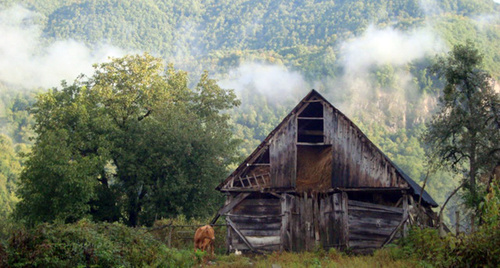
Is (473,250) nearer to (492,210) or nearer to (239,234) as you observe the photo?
(492,210)

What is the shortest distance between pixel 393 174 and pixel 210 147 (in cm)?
1648

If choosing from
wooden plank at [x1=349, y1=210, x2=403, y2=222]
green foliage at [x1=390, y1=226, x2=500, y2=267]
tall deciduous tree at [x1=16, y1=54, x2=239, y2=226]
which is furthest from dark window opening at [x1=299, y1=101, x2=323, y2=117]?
green foliage at [x1=390, y1=226, x2=500, y2=267]

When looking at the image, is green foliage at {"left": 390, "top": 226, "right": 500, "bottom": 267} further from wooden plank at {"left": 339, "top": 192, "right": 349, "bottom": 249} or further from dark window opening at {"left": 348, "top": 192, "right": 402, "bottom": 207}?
dark window opening at {"left": 348, "top": 192, "right": 402, "bottom": 207}

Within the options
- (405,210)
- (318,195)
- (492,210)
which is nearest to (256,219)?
(318,195)

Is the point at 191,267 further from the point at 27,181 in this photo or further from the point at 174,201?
the point at 27,181

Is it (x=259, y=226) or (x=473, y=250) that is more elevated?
(x=473, y=250)

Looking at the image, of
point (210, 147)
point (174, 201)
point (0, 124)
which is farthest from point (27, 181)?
point (0, 124)

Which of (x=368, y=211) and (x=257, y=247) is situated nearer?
(x=368, y=211)

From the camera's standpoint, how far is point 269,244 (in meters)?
26.0

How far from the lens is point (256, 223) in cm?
2633

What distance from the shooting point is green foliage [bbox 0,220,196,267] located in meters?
15.4

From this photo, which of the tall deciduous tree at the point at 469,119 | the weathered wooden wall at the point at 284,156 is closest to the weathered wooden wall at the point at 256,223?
the weathered wooden wall at the point at 284,156

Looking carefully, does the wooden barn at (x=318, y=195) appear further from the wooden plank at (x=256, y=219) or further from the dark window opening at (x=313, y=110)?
the dark window opening at (x=313, y=110)

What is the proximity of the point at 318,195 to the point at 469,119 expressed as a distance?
29.8 feet
